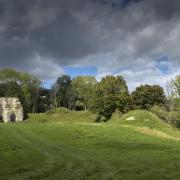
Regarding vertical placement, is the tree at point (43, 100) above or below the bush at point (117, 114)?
above

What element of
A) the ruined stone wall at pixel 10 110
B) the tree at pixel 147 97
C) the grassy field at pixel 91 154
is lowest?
the grassy field at pixel 91 154

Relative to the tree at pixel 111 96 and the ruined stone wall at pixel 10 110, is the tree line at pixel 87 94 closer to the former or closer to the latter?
the tree at pixel 111 96

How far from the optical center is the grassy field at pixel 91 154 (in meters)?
23.5

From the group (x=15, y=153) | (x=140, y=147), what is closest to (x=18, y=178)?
(x=15, y=153)

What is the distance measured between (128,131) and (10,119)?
68307 mm

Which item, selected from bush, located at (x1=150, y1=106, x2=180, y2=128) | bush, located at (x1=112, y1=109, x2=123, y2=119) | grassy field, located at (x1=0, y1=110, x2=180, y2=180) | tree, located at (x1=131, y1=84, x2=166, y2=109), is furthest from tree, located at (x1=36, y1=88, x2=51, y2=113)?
grassy field, located at (x1=0, y1=110, x2=180, y2=180)

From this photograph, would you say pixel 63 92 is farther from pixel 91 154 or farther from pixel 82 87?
pixel 91 154

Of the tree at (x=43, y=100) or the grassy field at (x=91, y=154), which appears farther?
the tree at (x=43, y=100)

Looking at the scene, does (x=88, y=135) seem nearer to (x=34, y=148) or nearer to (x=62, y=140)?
(x=62, y=140)

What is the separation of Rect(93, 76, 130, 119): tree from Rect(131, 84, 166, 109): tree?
31.4ft

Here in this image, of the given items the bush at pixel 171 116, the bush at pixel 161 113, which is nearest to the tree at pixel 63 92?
the bush at pixel 161 113

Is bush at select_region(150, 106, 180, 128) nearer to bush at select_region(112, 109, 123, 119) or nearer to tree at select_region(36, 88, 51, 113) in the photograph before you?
bush at select_region(112, 109, 123, 119)

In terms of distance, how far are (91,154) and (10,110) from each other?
9256 cm

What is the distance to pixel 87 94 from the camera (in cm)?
16375
